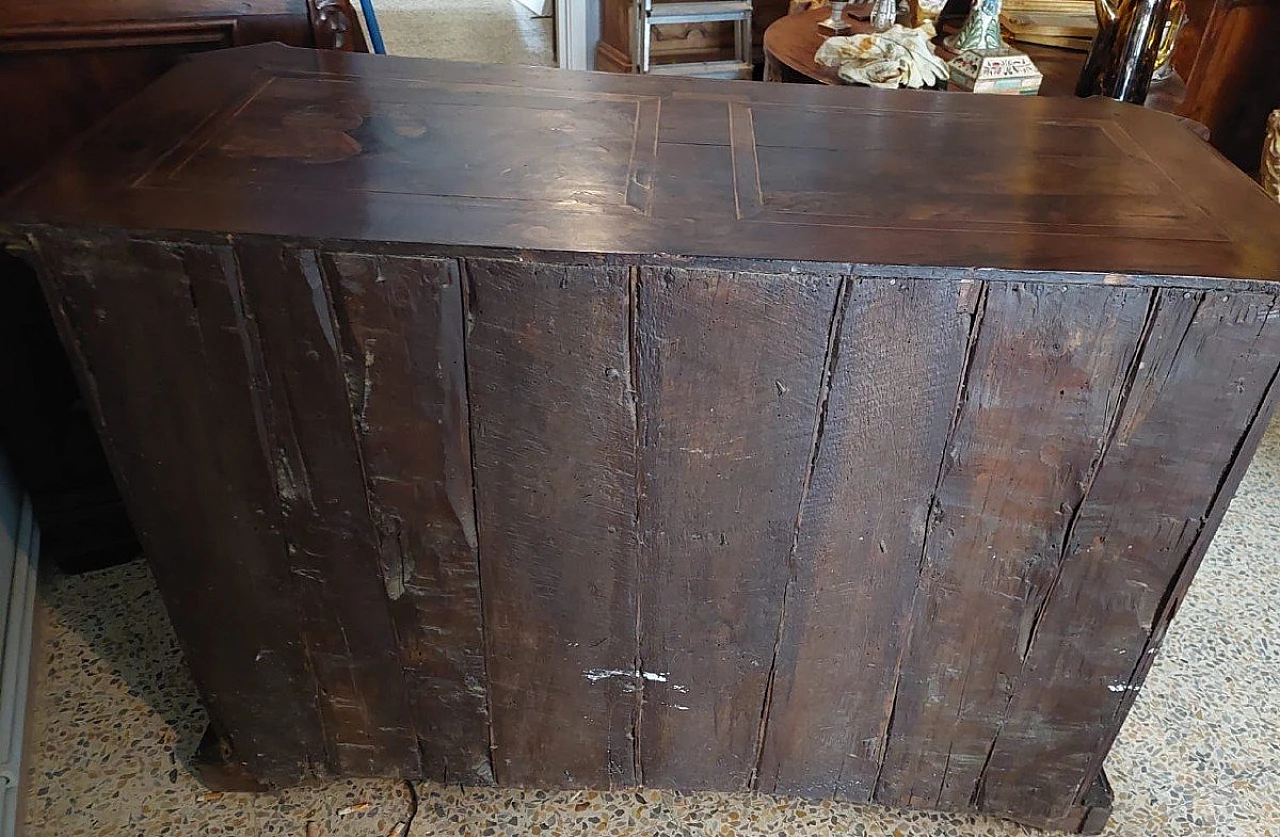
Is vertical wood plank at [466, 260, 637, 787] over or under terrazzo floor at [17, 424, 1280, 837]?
over

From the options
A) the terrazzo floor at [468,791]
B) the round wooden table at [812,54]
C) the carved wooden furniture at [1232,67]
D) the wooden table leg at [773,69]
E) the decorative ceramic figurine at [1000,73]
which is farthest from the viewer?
the carved wooden furniture at [1232,67]

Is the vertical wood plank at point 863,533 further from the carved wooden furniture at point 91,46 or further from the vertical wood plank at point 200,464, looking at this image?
the carved wooden furniture at point 91,46

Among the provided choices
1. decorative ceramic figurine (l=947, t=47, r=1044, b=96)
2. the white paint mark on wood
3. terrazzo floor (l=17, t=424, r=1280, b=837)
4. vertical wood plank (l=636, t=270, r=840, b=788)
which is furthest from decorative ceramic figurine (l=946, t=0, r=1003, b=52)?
the white paint mark on wood

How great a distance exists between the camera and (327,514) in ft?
3.40

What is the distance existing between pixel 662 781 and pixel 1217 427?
82cm

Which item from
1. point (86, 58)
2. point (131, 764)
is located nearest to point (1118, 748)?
point (131, 764)

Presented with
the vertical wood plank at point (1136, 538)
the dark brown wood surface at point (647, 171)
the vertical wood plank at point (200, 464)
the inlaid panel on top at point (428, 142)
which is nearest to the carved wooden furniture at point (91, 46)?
the dark brown wood surface at point (647, 171)

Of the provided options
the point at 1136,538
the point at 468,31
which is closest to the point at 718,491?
the point at 1136,538

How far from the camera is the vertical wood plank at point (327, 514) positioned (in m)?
0.88

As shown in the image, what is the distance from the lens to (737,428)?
0.95 metres

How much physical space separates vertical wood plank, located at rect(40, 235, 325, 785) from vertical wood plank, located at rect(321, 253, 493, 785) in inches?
4.7

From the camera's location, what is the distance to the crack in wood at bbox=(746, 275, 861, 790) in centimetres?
87

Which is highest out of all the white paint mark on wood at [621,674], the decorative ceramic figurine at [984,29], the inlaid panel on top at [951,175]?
the inlaid panel on top at [951,175]

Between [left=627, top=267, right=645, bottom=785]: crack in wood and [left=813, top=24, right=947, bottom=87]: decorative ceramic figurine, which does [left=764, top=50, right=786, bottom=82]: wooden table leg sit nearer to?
[left=813, top=24, right=947, bottom=87]: decorative ceramic figurine
